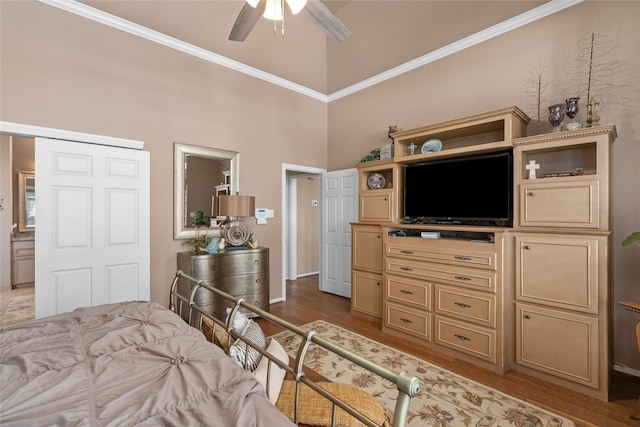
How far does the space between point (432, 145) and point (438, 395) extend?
8.04 feet

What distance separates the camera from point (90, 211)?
2834mm

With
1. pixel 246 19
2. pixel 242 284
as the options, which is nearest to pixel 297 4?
pixel 246 19

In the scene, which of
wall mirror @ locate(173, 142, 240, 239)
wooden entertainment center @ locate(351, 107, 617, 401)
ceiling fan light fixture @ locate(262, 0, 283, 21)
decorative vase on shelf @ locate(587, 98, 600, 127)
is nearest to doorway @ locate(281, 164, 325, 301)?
wall mirror @ locate(173, 142, 240, 239)

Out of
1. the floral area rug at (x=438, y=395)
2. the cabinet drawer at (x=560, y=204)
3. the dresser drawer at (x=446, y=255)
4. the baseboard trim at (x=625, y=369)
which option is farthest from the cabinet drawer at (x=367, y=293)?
the baseboard trim at (x=625, y=369)

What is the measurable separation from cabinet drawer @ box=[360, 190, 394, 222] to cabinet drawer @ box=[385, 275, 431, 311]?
76 centimetres

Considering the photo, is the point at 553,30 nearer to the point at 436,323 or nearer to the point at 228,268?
the point at 436,323

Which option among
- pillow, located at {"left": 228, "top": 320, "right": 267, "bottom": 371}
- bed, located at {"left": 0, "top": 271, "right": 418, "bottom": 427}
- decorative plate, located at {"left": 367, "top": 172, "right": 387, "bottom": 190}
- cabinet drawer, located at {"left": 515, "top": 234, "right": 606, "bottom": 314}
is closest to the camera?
bed, located at {"left": 0, "top": 271, "right": 418, "bottom": 427}

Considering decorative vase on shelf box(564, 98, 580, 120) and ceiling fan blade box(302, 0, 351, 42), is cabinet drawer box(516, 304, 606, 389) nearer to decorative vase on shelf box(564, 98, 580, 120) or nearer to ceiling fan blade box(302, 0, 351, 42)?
decorative vase on shelf box(564, 98, 580, 120)

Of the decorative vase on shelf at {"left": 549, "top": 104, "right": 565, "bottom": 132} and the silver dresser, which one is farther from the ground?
the decorative vase on shelf at {"left": 549, "top": 104, "right": 565, "bottom": 132}

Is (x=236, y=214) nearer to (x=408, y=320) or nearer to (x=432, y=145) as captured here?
(x=408, y=320)

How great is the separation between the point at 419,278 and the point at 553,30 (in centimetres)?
276

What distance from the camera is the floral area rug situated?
1887 millimetres

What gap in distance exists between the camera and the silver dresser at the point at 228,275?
3.16 m

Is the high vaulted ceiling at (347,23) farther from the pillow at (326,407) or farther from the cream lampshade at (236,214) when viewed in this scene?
the pillow at (326,407)
